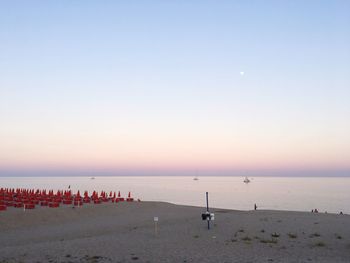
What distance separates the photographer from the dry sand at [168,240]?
1357 centimetres

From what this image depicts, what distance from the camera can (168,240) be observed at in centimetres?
1698

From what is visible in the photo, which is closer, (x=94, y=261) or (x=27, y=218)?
(x=94, y=261)

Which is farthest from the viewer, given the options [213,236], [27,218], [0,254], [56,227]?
[27,218]

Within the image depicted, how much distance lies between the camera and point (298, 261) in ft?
41.5

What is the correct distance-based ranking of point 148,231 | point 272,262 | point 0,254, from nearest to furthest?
point 272,262 → point 0,254 → point 148,231

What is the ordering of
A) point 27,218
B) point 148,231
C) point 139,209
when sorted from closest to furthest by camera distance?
point 148,231
point 27,218
point 139,209

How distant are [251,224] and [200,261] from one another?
28.2ft

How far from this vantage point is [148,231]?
19766mm

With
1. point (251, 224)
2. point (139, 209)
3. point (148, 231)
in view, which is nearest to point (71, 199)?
point (139, 209)

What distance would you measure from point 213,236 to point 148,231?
3584mm

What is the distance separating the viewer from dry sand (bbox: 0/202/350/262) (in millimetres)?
13570

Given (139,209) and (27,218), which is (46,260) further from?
(139,209)

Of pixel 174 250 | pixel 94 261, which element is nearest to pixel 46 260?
pixel 94 261

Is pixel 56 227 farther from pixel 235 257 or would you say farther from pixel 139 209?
pixel 235 257
